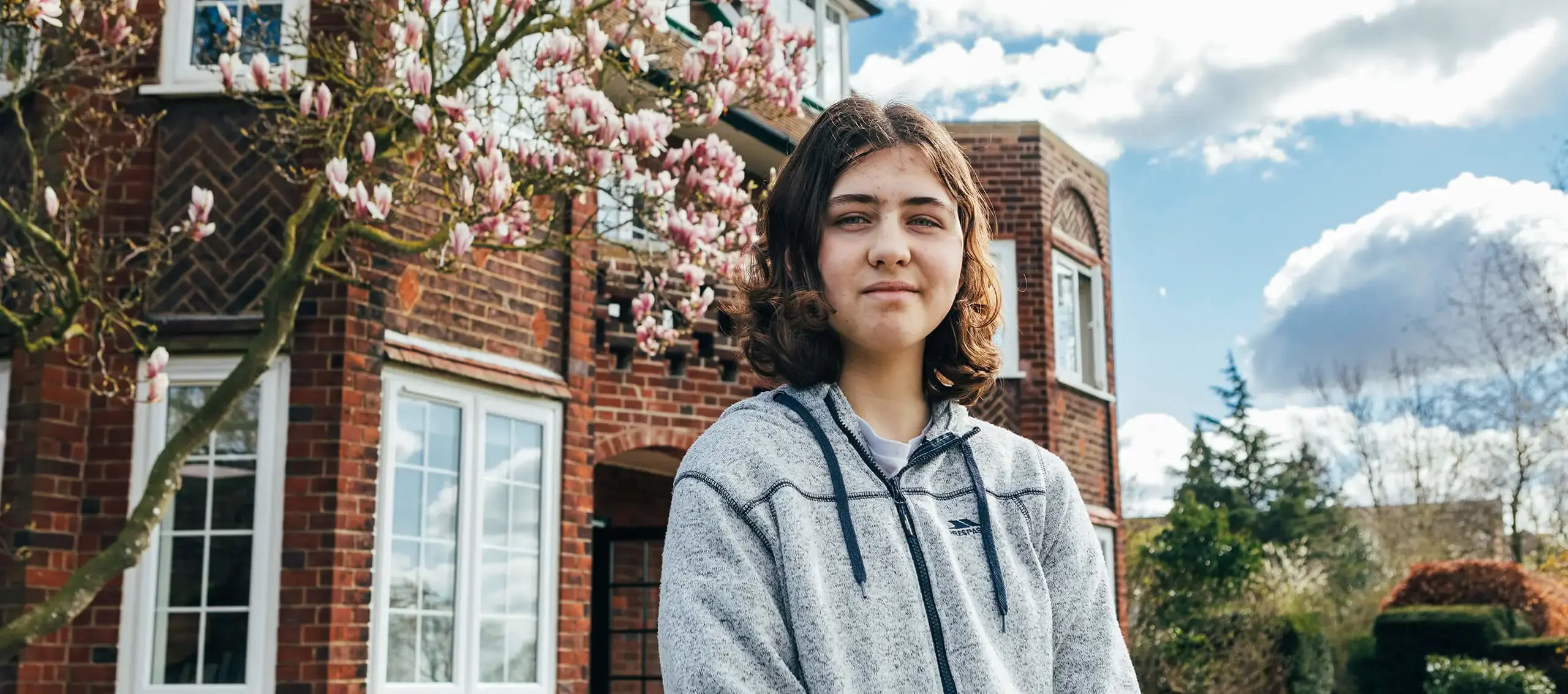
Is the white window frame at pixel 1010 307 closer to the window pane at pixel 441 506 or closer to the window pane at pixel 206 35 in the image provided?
the window pane at pixel 441 506

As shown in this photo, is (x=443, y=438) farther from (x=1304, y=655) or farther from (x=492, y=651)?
(x=1304, y=655)

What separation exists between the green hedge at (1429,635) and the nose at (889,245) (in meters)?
18.2

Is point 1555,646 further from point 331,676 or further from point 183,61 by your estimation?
point 183,61

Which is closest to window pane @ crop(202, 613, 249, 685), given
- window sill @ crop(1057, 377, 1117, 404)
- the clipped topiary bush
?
window sill @ crop(1057, 377, 1117, 404)

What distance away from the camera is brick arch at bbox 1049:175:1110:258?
15672 mm

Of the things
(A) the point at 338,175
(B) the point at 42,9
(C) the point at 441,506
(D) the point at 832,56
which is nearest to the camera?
(B) the point at 42,9

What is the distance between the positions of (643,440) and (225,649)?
10.6 ft

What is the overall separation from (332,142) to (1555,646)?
A: 16.0 meters

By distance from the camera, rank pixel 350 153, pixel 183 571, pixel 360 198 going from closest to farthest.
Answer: pixel 360 198
pixel 183 571
pixel 350 153

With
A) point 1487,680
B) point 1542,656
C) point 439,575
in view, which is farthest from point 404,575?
point 1542,656

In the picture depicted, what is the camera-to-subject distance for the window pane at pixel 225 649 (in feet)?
24.9

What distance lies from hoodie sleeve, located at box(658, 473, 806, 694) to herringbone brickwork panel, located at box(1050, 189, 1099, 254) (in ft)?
45.9

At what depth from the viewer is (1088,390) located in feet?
50.9

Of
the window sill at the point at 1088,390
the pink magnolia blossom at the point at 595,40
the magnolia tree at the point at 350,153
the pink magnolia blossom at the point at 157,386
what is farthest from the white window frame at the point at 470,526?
the window sill at the point at 1088,390
